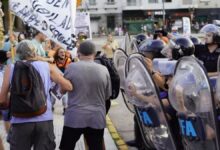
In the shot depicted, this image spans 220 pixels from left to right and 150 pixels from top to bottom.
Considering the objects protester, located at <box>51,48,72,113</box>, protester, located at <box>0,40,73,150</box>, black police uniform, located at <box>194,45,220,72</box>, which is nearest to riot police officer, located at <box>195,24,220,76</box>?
black police uniform, located at <box>194,45,220,72</box>

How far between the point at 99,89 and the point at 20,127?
1.00 meters

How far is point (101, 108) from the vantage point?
18.0 ft

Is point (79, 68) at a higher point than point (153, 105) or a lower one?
higher

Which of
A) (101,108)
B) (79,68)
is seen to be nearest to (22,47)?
(79,68)

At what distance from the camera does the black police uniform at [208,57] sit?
269 inches

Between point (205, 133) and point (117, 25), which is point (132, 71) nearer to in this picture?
point (205, 133)

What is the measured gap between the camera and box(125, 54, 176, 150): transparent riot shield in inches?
211

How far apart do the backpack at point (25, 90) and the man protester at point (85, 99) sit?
0.60m

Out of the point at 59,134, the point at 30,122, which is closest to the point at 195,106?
the point at 30,122

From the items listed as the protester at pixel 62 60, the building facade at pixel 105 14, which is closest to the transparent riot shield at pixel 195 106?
the protester at pixel 62 60

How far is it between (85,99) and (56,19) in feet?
6.66

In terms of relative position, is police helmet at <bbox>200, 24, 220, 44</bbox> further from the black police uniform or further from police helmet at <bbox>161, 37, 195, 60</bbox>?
police helmet at <bbox>161, 37, 195, 60</bbox>

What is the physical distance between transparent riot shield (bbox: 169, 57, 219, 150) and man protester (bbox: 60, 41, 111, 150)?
1.01m

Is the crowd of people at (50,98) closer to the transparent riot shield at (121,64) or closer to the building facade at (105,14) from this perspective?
the transparent riot shield at (121,64)
